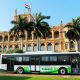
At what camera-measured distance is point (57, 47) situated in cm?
8544

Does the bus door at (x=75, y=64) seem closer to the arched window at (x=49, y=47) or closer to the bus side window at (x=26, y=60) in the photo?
the bus side window at (x=26, y=60)

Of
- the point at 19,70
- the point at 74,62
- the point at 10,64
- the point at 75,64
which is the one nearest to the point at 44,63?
A: the point at 19,70

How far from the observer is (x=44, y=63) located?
110 ft

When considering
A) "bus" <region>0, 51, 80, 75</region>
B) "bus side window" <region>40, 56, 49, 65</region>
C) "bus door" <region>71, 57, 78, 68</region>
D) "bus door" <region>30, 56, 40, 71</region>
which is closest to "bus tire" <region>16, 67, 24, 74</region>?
"bus" <region>0, 51, 80, 75</region>

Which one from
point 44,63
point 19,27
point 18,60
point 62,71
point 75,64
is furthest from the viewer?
point 19,27

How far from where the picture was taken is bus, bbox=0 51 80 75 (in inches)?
1267

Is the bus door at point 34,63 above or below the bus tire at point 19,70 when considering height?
above

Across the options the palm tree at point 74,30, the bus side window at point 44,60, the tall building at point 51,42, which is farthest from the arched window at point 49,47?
the bus side window at point 44,60

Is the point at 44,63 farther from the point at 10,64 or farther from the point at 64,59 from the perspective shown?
the point at 10,64

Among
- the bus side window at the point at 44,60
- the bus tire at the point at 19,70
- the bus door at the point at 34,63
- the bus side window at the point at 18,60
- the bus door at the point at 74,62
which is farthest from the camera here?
the bus side window at the point at 18,60

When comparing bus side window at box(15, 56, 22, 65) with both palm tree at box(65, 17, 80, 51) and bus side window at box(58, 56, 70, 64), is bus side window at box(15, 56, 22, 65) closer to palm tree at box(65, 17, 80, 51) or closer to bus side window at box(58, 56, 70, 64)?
bus side window at box(58, 56, 70, 64)

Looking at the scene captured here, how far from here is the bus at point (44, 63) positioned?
106 feet

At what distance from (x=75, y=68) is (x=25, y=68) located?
6.82 m

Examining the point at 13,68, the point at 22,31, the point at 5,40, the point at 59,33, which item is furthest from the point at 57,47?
the point at 13,68
